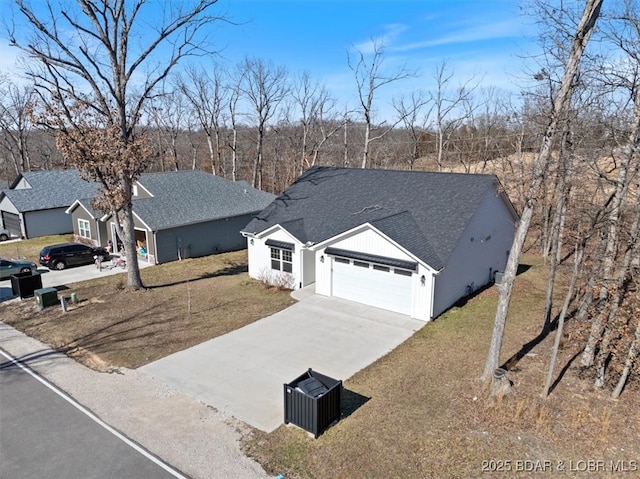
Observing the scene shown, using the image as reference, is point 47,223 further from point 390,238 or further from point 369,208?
point 390,238

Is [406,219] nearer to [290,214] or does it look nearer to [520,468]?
[290,214]

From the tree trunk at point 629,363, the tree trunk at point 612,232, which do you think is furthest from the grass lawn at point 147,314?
the tree trunk at point 629,363

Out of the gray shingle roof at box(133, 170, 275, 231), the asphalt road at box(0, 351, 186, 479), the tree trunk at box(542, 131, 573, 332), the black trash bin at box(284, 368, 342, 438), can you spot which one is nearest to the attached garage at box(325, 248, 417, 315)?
the tree trunk at box(542, 131, 573, 332)

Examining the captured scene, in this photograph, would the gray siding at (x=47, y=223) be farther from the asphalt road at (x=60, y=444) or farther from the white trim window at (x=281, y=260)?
the asphalt road at (x=60, y=444)

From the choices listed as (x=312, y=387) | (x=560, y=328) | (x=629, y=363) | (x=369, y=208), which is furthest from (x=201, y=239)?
(x=629, y=363)

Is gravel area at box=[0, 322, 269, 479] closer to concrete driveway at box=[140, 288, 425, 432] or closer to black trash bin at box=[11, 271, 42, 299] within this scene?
concrete driveway at box=[140, 288, 425, 432]

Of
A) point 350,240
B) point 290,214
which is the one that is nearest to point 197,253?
point 290,214
